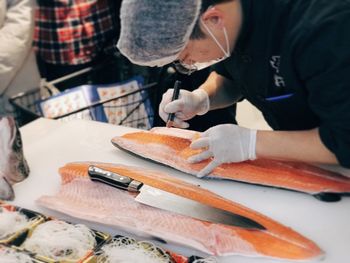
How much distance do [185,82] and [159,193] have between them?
52cm

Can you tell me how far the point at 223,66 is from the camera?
1443mm

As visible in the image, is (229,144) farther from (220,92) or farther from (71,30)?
(71,30)

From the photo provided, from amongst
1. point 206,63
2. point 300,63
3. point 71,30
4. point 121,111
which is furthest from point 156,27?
point 71,30

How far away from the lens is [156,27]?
3.32 ft

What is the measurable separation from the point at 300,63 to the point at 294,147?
208 millimetres

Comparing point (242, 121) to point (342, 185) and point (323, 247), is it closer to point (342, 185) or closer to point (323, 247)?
point (342, 185)

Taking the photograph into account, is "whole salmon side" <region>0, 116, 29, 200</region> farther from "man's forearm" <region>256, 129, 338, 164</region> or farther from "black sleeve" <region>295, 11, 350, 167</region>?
"black sleeve" <region>295, 11, 350, 167</region>

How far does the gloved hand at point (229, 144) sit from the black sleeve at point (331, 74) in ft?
0.62

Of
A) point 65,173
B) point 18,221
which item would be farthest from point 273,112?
point 18,221

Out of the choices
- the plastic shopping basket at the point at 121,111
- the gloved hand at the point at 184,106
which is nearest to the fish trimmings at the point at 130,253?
the gloved hand at the point at 184,106

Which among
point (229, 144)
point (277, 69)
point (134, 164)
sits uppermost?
point (277, 69)

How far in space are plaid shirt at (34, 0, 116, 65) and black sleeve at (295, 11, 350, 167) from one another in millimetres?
1715

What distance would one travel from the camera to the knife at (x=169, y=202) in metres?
1.05

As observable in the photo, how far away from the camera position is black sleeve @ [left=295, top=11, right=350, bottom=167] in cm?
96
